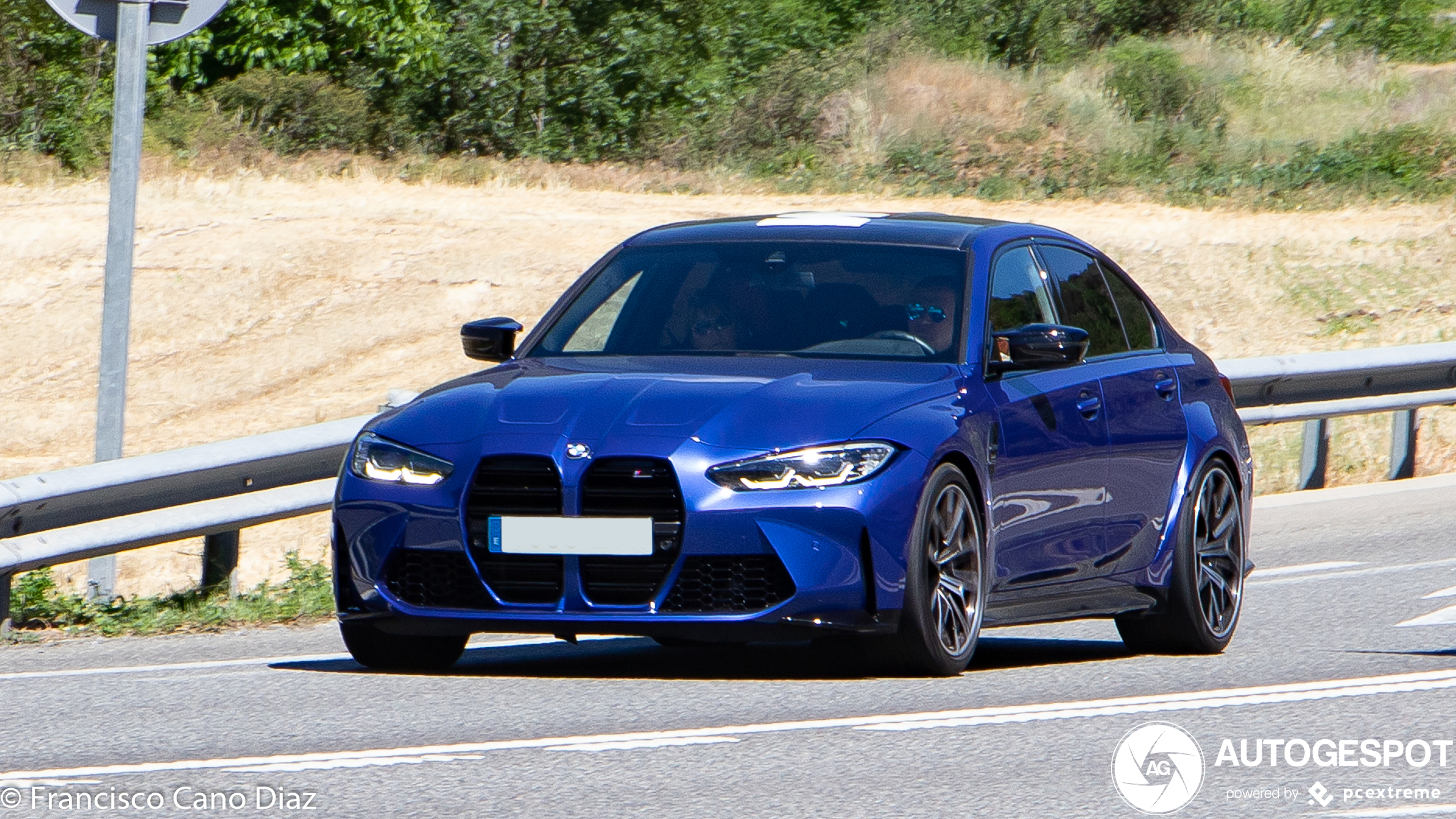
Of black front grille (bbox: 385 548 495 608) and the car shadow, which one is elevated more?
black front grille (bbox: 385 548 495 608)

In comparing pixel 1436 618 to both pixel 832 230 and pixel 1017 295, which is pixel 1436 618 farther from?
pixel 832 230

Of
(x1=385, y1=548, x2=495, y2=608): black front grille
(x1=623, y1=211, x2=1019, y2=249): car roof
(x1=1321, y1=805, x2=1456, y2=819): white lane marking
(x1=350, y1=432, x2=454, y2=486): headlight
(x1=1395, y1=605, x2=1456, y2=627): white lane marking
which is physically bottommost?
(x1=1395, y1=605, x2=1456, y2=627): white lane marking

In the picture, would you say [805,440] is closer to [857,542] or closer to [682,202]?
[857,542]

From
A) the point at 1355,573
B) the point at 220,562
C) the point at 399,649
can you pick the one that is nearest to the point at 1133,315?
the point at 1355,573

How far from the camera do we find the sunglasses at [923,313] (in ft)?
24.9

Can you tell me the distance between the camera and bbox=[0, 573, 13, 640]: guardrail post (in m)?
8.44

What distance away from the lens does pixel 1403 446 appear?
15.3 metres

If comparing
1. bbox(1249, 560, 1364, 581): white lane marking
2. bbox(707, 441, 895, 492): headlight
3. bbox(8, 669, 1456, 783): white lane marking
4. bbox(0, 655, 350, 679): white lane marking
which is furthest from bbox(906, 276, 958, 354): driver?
bbox(1249, 560, 1364, 581): white lane marking

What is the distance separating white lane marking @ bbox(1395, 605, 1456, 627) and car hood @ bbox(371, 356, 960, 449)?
2.67 m

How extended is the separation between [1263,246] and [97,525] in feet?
71.4

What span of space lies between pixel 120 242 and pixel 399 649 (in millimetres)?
3128

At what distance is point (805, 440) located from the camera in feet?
21.6

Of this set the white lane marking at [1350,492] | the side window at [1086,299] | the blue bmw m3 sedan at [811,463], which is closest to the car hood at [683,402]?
the blue bmw m3 sedan at [811,463]

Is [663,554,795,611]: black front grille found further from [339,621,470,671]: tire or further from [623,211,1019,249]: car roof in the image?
[623,211,1019,249]: car roof
